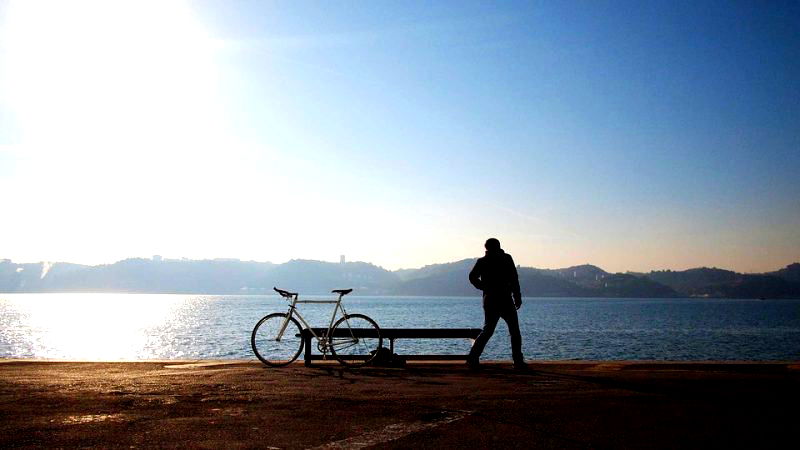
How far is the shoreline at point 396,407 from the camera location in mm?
5738

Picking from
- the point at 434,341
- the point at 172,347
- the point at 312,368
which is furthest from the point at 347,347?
the point at 172,347

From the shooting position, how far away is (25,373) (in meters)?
10.6

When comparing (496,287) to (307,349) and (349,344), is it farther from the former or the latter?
(307,349)

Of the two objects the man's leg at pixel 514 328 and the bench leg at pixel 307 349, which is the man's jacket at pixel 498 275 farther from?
the bench leg at pixel 307 349

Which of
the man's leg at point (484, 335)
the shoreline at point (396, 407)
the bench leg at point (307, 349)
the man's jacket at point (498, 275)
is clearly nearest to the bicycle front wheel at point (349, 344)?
the bench leg at point (307, 349)

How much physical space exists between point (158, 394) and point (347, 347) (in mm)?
4770

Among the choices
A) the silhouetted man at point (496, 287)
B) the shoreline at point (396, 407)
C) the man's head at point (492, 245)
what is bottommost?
the shoreline at point (396, 407)

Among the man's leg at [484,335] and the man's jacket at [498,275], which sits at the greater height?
the man's jacket at [498,275]

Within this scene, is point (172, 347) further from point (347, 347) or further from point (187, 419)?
point (187, 419)

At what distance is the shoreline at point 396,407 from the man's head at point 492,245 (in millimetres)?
2438

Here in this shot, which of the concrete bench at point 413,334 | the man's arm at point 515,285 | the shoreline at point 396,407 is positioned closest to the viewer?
the shoreline at point 396,407

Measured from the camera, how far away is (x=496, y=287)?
40.1 ft

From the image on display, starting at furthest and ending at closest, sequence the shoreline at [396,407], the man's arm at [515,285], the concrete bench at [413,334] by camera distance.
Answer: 1. the concrete bench at [413,334]
2. the man's arm at [515,285]
3. the shoreline at [396,407]

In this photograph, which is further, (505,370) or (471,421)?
(505,370)
